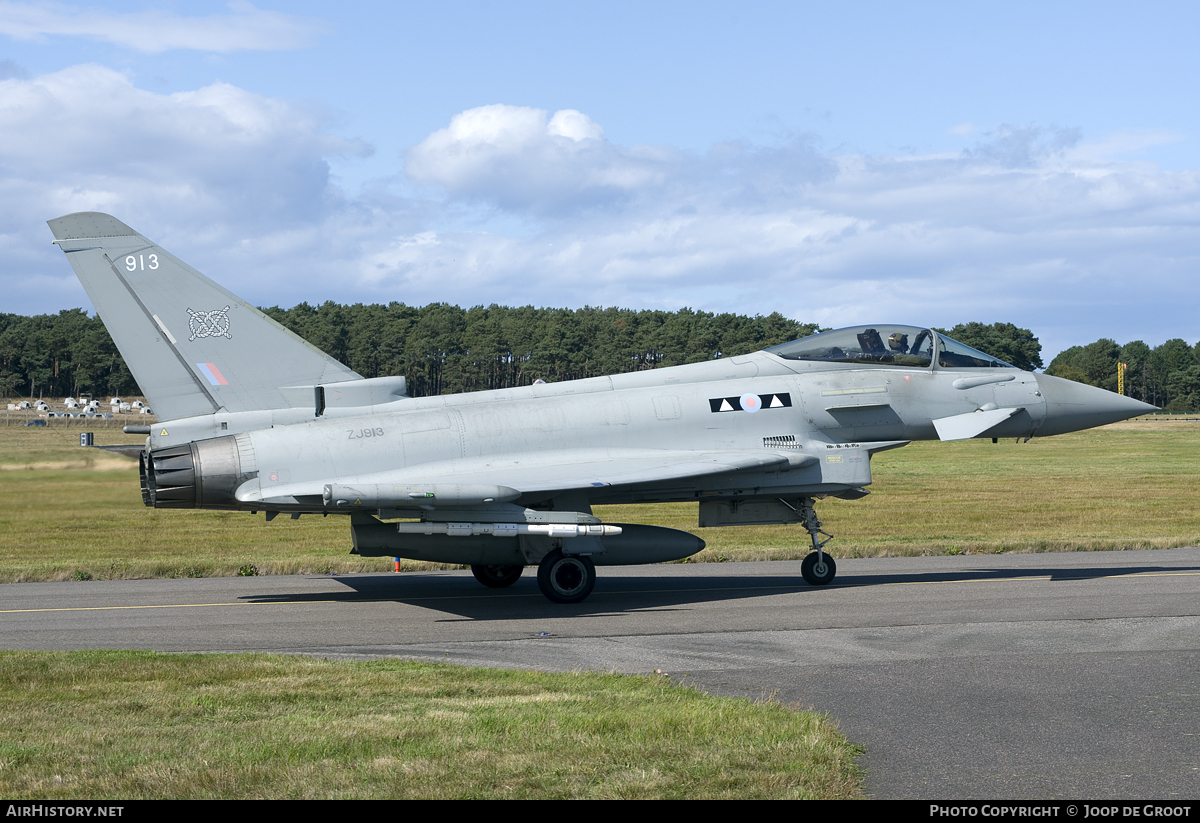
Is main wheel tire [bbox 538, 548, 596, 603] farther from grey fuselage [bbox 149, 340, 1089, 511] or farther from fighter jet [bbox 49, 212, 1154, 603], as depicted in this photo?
grey fuselage [bbox 149, 340, 1089, 511]

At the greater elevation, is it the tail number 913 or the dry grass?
the tail number 913

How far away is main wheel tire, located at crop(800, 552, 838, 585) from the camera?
15.8m

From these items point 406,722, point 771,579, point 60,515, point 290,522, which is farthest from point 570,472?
point 290,522

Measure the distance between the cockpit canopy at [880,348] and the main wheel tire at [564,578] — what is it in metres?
4.82

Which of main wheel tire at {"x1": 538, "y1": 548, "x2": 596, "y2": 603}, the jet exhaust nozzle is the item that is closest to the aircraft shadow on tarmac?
main wheel tire at {"x1": 538, "y1": 548, "x2": 596, "y2": 603}

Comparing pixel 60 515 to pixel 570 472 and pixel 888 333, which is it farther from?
pixel 888 333

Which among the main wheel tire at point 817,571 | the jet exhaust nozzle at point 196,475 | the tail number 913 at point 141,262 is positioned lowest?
the main wheel tire at point 817,571

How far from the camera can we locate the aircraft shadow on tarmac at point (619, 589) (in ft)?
46.9

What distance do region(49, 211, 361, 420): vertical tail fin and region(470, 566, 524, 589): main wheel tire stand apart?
13.1ft

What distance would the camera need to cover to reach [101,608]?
14.3 metres

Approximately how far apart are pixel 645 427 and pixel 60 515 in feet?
38.1

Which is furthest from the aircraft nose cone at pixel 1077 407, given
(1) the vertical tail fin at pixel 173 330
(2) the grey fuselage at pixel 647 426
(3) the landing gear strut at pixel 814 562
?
(1) the vertical tail fin at pixel 173 330

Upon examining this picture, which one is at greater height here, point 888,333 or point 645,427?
point 888,333

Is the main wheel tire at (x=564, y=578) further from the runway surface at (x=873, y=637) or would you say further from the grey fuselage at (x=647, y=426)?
the grey fuselage at (x=647, y=426)
